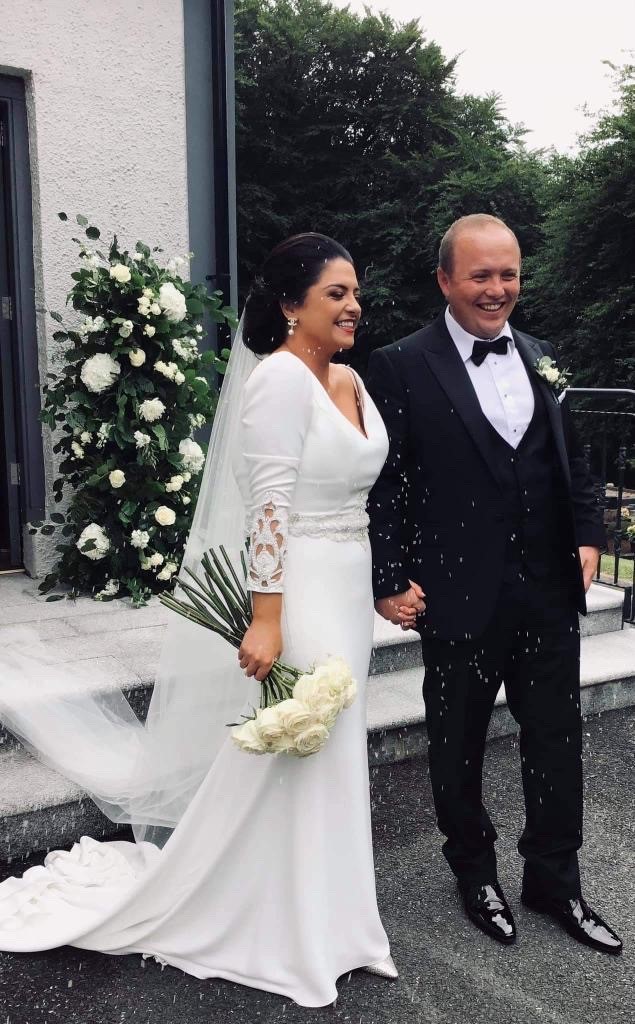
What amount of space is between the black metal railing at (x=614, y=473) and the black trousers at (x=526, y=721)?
0.70m

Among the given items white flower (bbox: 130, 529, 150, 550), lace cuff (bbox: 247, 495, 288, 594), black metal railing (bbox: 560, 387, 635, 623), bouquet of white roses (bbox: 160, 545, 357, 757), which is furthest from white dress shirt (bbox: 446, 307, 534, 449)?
white flower (bbox: 130, 529, 150, 550)

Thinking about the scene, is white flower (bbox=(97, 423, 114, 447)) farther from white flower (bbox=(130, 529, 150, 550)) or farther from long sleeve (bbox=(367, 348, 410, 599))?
long sleeve (bbox=(367, 348, 410, 599))

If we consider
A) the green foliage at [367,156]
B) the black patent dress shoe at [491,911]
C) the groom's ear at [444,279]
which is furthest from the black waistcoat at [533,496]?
the green foliage at [367,156]

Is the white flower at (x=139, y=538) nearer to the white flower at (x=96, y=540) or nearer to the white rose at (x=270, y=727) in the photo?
the white flower at (x=96, y=540)

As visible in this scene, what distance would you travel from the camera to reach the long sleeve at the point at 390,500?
2709 mm

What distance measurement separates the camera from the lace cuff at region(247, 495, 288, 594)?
2412 mm

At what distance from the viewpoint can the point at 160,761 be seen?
307 cm

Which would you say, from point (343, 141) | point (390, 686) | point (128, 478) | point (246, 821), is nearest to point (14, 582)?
point (128, 478)

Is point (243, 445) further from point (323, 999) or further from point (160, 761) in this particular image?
point (323, 999)

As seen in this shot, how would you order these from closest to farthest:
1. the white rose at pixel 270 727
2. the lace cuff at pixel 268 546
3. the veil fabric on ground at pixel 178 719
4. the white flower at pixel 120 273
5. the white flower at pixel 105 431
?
the white rose at pixel 270 727, the lace cuff at pixel 268 546, the veil fabric on ground at pixel 178 719, the white flower at pixel 120 273, the white flower at pixel 105 431

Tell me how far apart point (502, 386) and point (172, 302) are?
268 cm

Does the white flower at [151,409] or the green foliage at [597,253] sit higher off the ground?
the green foliage at [597,253]

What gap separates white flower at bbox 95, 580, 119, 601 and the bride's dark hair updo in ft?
9.11

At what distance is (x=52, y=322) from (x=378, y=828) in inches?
132
